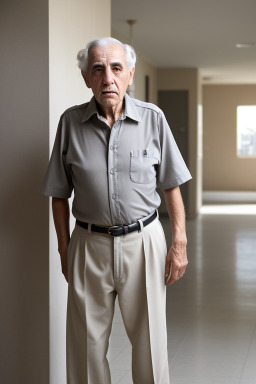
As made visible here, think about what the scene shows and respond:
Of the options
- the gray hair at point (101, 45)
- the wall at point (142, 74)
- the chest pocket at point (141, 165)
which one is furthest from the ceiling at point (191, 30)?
the chest pocket at point (141, 165)

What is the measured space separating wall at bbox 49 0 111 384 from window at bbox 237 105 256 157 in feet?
51.9

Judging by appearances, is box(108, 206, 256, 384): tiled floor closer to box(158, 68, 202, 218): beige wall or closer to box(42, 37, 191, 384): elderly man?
box(42, 37, 191, 384): elderly man

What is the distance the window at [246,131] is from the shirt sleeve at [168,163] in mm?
16695

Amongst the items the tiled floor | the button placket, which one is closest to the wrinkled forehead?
the button placket

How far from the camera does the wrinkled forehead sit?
2.43 meters

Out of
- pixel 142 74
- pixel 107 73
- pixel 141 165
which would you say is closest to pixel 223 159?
pixel 142 74

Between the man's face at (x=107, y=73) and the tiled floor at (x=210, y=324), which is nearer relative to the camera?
the man's face at (x=107, y=73)

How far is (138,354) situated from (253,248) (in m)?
6.41

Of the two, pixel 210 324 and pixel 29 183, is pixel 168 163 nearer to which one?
pixel 29 183

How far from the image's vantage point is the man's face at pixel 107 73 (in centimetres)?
242

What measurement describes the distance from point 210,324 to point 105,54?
10.1ft

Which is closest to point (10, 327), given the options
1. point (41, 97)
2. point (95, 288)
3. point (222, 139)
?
point (95, 288)

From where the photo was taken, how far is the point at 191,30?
8844mm

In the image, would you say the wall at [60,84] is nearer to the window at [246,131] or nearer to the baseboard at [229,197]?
the baseboard at [229,197]
